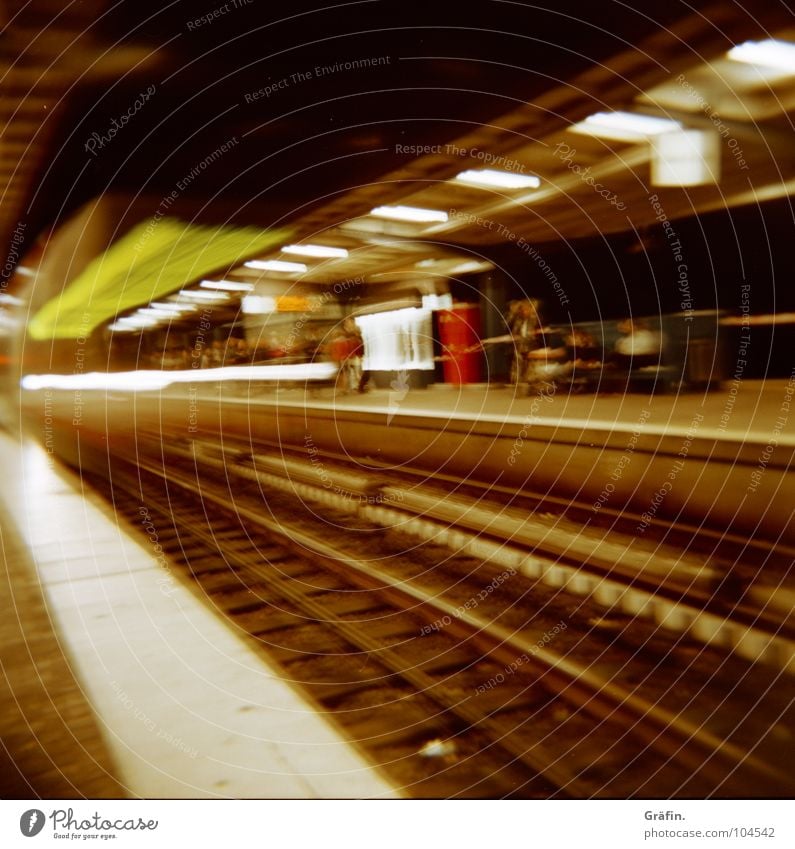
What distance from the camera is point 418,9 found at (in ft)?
8.21

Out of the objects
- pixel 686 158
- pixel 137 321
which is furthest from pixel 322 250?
pixel 137 321

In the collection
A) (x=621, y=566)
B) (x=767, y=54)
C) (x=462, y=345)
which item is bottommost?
(x=621, y=566)

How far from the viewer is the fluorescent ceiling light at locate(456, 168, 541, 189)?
4.88 meters

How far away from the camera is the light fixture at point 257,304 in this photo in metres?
6.86

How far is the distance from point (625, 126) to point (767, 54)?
0.86 metres

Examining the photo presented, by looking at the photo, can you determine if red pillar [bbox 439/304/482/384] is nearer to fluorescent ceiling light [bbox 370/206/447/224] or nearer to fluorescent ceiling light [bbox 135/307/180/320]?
fluorescent ceiling light [bbox 370/206/447/224]

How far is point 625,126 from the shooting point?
4207 millimetres

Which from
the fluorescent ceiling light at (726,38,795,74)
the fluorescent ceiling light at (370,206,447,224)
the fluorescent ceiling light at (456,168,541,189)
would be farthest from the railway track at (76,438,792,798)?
the fluorescent ceiling light at (370,206,447,224)

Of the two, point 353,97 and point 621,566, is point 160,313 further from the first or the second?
point 621,566

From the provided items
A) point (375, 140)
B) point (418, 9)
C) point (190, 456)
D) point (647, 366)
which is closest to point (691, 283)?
point (647, 366)

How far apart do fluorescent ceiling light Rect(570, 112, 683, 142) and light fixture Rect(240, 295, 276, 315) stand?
3596 millimetres

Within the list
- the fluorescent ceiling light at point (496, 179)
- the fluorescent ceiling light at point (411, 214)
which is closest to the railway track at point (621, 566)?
the fluorescent ceiling light at point (496, 179)
